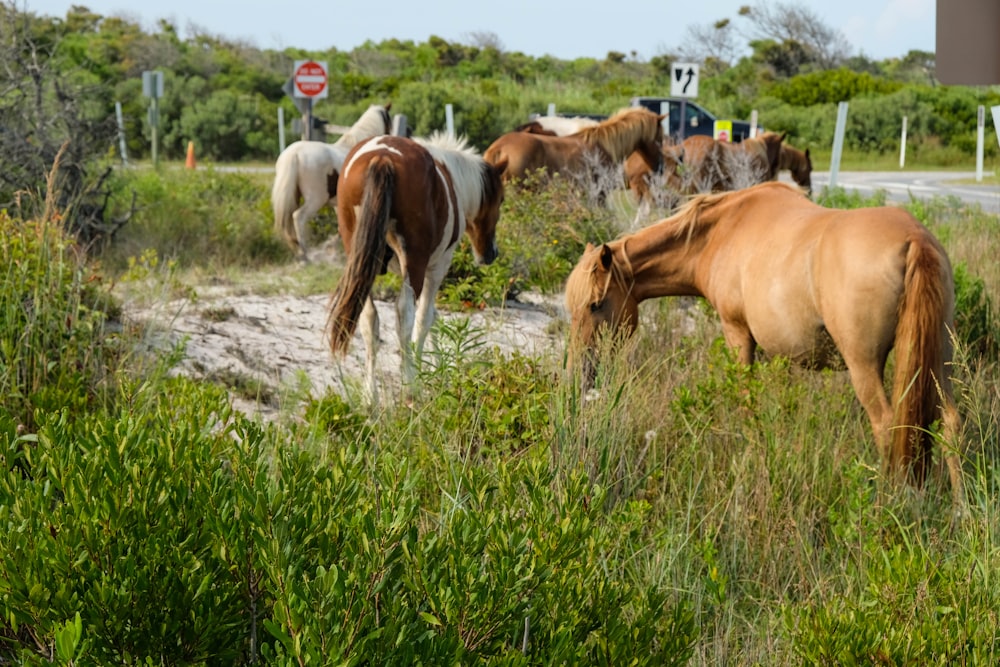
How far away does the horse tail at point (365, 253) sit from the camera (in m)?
5.97

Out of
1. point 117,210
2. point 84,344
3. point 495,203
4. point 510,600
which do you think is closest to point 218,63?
point 117,210

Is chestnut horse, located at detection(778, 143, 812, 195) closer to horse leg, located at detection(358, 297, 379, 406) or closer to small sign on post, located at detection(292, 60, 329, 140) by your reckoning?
small sign on post, located at detection(292, 60, 329, 140)

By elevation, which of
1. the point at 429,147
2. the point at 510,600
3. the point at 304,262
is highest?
the point at 429,147

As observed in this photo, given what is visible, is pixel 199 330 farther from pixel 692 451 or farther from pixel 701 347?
pixel 692 451

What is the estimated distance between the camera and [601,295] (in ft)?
19.5

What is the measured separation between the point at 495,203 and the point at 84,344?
143 inches

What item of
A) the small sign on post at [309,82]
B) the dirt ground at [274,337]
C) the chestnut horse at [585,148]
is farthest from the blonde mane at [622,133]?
the small sign on post at [309,82]

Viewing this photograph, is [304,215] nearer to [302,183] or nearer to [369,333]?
[302,183]

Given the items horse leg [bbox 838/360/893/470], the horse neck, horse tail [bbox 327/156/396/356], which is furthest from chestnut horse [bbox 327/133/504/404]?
horse leg [bbox 838/360/893/470]

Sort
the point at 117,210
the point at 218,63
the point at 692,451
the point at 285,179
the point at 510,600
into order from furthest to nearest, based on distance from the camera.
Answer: the point at 218,63
the point at 117,210
the point at 285,179
the point at 692,451
the point at 510,600

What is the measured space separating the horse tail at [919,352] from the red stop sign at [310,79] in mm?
12052

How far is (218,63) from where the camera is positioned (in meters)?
41.7

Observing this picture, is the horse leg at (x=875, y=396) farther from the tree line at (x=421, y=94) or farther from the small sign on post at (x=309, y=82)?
the tree line at (x=421, y=94)

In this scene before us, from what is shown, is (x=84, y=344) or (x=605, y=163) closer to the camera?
(x=84, y=344)
